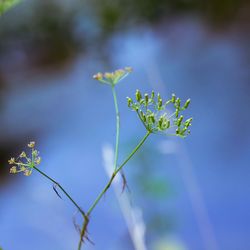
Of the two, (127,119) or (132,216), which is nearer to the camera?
(132,216)

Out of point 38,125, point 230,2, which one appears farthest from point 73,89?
point 230,2

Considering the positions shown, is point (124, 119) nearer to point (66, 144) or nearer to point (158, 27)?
point (66, 144)

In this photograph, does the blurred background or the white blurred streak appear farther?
the blurred background

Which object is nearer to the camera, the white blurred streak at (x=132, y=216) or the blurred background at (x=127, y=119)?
the white blurred streak at (x=132, y=216)

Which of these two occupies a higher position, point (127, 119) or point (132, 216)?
point (127, 119)

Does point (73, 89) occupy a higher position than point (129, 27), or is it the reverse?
point (129, 27)

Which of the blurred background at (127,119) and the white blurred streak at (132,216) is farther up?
the blurred background at (127,119)

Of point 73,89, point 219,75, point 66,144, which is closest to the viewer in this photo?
point 66,144

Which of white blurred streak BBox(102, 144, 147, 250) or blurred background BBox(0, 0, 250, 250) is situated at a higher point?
blurred background BBox(0, 0, 250, 250)
